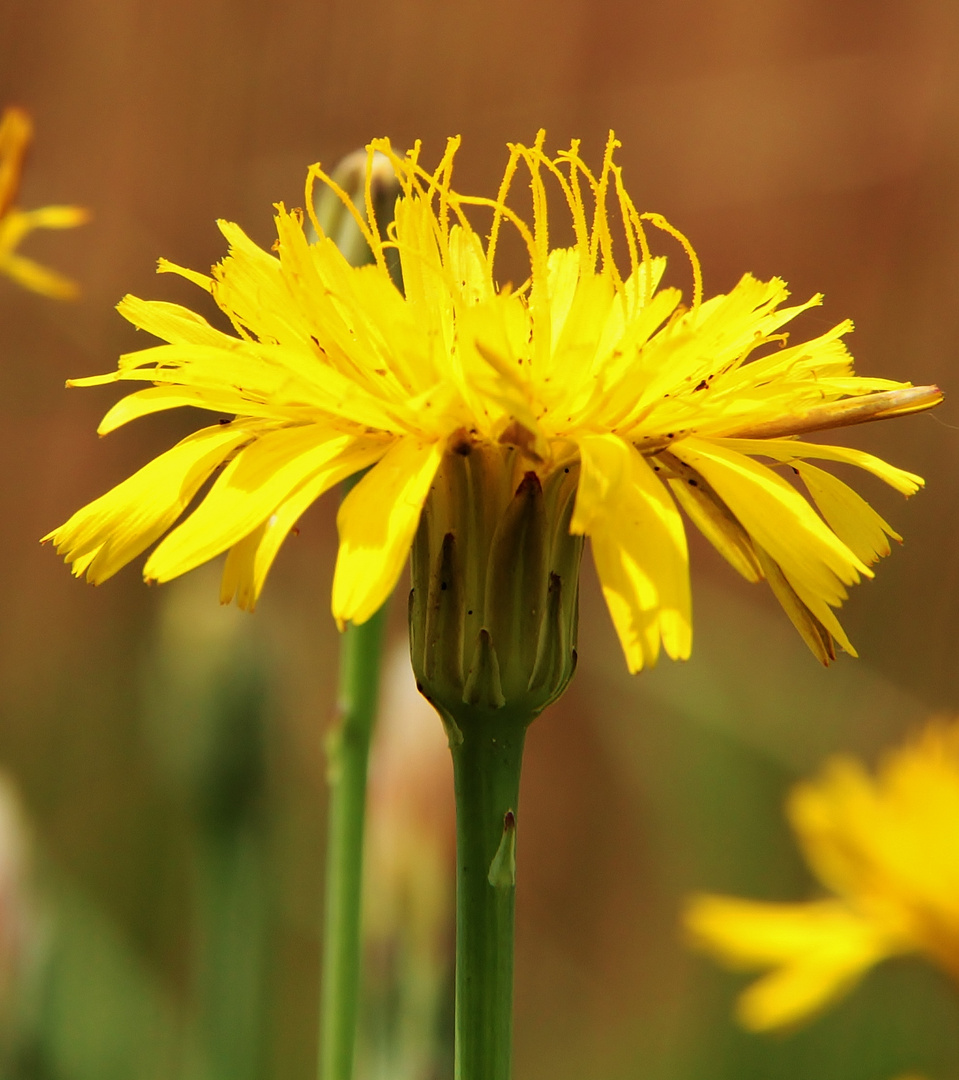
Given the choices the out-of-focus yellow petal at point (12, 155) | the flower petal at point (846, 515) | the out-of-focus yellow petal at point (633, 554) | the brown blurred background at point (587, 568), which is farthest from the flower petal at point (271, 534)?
the brown blurred background at point (587, 568)

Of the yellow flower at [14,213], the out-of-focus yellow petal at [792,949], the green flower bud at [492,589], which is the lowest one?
the out-of-focus yellow petal at [792,949]

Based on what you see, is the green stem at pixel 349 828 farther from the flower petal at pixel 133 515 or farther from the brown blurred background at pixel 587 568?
the brown blurred background at pixel 587 568

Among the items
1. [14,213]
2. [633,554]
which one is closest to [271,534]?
[633,554]

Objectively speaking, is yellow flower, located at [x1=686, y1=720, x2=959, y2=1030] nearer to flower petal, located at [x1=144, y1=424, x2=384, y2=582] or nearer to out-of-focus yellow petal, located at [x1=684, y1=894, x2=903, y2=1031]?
out-of-focus yellow petal, located at [x1=684, y1=894, x2=903, y2=1031]

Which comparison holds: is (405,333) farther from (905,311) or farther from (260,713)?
(905,311)

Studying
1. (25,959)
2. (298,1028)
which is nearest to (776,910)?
(25,959)

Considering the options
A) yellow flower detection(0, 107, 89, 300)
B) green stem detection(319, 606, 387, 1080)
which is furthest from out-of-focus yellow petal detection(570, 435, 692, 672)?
yellow flower detection(0, 107, 89, 300)

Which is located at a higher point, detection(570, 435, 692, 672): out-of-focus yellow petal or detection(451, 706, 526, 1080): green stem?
detection(570, 435, 692, 672): out-of-focus yellow petal
